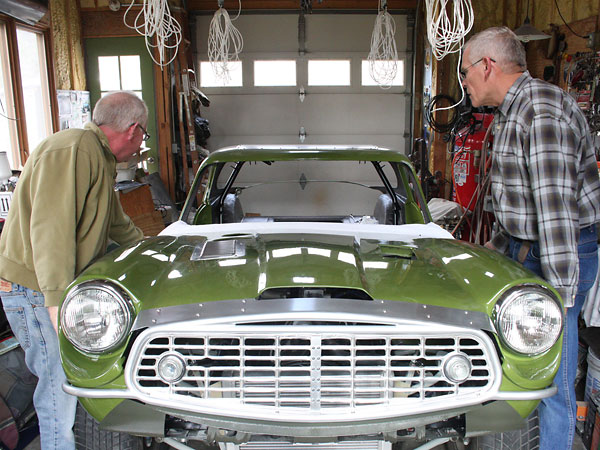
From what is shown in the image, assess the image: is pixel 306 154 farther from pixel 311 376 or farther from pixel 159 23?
pixel 159 23

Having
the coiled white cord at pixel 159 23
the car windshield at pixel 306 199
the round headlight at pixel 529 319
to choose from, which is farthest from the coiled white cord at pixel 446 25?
the coiled white cord at pixel 159 23

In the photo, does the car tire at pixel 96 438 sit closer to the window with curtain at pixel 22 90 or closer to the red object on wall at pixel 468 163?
the window with curtain at pixel 22 90

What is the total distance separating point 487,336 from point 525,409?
278mm

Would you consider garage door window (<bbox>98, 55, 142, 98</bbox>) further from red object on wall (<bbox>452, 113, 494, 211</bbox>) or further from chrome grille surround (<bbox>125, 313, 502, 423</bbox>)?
chrome grille surround (<bbox>125, 313, 502, 423</bbox>)

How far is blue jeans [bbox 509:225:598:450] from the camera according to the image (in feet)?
6.40

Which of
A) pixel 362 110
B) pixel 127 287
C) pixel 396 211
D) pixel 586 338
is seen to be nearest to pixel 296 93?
pixel 362 110

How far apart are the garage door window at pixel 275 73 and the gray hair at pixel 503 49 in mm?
6428

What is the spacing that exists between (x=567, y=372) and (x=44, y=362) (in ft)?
6.87

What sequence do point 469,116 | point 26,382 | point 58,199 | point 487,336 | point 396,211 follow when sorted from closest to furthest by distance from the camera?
point 487,336, point 58,199, point 26,382, point 396,211, point 469,116

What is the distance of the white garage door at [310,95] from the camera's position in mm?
8117

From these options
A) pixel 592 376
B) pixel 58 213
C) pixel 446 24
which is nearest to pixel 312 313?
pixel 58 213

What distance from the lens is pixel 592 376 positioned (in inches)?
103

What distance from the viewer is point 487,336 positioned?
1.59m

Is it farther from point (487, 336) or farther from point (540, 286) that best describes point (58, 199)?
point (540, 286)
